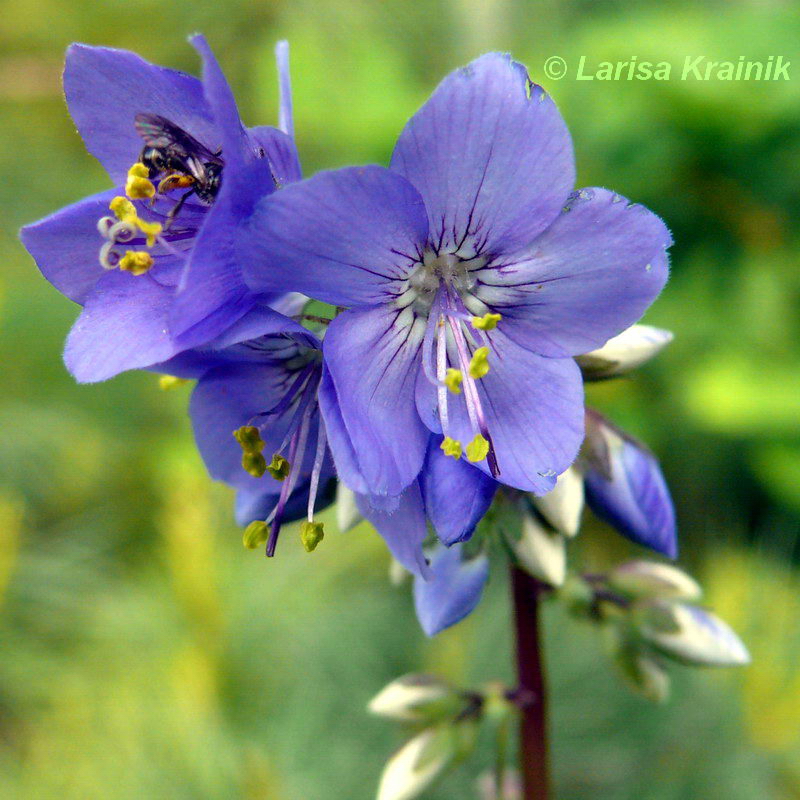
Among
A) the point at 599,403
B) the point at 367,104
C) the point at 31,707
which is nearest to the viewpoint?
the point at 31,707

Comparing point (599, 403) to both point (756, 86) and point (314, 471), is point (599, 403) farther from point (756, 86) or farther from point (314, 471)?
point (314, 471)

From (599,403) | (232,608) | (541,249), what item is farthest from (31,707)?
(541,249)

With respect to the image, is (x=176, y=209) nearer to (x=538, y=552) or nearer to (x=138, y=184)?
(x=138, y=184)

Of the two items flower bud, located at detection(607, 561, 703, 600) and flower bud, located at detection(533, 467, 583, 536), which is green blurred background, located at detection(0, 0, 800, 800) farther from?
flower bud, located at detection(533, 467, 583, 536)

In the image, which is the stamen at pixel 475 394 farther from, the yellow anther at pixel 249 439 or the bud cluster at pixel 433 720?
the bud cluster at pixel 433 720

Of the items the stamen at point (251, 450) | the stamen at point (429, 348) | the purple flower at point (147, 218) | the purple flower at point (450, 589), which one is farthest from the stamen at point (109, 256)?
the purple flower at point (450, 589)
